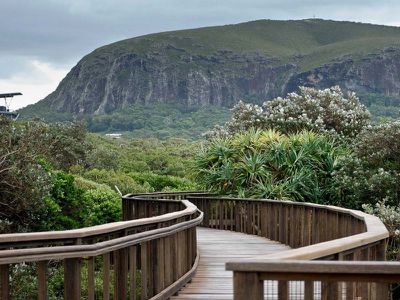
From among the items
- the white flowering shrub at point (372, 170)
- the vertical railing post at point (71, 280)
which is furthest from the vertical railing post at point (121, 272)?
the white flowering shrub at point (372, 170)

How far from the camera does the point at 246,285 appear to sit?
146 inches

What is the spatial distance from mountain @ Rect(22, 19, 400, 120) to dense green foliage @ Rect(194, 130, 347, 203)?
495 ft

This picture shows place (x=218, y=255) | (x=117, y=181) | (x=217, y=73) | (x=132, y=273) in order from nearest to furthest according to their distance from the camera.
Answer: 1. (x=132, y=273)
2. (x=218, y=255)
3. (x=117, y=181)
4. (x=217, y=73)

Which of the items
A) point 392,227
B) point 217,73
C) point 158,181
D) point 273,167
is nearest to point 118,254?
point 392,227

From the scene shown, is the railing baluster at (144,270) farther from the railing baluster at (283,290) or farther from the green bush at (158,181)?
the green bush at (158,181)

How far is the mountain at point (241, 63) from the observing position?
175m

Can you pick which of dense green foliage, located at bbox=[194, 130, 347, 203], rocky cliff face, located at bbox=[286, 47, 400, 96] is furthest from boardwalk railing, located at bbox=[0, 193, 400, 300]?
rocky cliff face, located at bbox=[286, 47, 400, 96]

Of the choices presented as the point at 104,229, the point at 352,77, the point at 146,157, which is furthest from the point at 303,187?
the point at 352,77

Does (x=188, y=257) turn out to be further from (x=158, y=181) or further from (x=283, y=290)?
(x=158, y=181)

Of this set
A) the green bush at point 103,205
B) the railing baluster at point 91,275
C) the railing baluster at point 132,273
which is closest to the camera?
the railing baluster at point 91,275

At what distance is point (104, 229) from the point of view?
21.7 feet

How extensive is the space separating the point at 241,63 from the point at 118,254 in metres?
186

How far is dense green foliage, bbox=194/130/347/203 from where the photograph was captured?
67.5ft

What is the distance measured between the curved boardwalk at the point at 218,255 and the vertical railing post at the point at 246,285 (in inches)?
204
